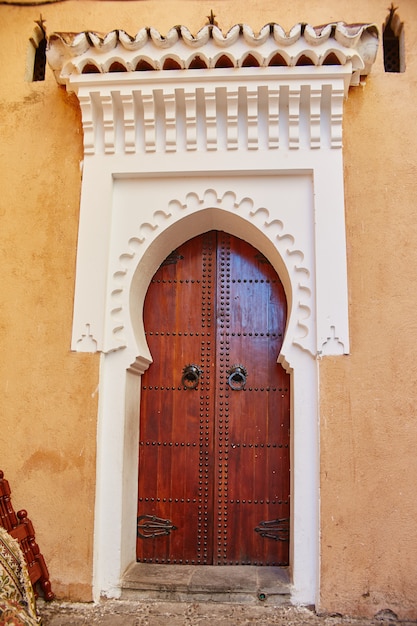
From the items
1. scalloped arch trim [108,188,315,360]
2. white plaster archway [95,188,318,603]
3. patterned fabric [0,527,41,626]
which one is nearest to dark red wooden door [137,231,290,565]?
white plaster archway [95,188,318,603]

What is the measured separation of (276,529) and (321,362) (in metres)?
1.17

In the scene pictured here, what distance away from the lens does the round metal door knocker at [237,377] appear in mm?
4105

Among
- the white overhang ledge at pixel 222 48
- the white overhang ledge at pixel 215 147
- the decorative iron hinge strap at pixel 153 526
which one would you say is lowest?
the decorative iron hinge strap at pixel 153 526

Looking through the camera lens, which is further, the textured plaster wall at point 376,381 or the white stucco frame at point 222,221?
the white stucco frame at point 222,221

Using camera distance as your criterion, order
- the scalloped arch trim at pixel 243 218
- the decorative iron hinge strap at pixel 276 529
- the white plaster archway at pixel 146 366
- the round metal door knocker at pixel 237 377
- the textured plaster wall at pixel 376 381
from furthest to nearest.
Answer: the round metal door knocker at pixel 237 377 < the decorative iron hinge strap at pixel 276 529 < the scalloped arch trim at pixel 243 218 < the white plaster archway at pixel 146 366 < the textured plaster wall at pixel 376 381

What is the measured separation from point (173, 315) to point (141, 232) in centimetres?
63

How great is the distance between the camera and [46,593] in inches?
141

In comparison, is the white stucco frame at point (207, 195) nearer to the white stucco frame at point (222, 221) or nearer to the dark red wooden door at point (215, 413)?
the white stucco frame at point (222, 221)

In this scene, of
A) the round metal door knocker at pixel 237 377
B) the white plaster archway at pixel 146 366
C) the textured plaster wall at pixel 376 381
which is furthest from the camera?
the round metal door knocker at pixel 237 377

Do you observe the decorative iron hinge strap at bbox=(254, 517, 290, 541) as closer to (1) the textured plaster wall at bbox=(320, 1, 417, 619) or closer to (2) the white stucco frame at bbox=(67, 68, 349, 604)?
(2) the white stucco frame at bbox=(67, 68, 349, 604)

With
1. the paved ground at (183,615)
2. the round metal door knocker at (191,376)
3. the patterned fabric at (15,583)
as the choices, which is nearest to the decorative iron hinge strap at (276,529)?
the paved ground at (183,615)

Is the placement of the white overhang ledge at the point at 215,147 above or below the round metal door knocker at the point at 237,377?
above

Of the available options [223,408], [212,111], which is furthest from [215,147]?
[223,408]

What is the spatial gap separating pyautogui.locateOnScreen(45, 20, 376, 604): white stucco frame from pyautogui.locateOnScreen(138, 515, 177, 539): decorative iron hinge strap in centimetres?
10
